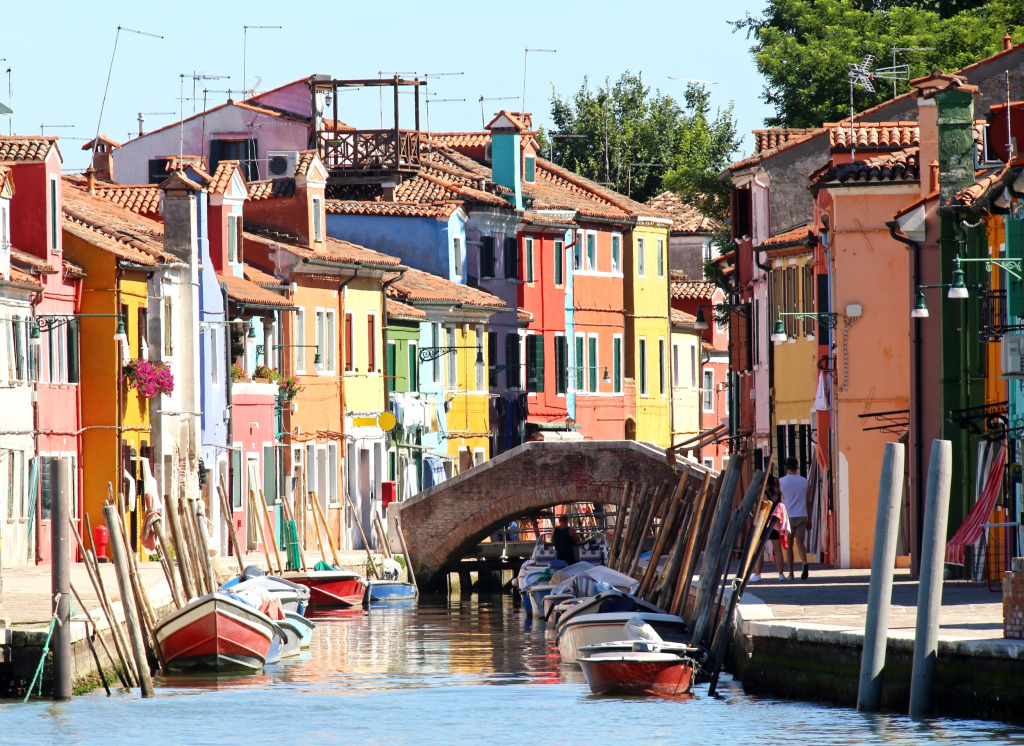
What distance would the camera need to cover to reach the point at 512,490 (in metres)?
46.9

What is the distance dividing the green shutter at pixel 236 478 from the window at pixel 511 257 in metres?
17.0

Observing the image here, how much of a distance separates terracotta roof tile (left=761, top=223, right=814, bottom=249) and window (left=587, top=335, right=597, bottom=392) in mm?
25215

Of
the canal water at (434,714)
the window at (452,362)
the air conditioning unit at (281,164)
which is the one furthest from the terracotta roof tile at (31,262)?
the window at (452,362)

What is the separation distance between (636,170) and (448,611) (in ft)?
132

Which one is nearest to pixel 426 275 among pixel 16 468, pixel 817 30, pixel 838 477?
pixel 817 30

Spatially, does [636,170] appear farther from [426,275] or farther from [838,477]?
[838,477]

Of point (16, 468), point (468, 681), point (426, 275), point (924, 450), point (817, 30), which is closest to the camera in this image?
point (468, 681)

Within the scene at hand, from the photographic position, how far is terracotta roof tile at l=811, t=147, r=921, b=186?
33812mm

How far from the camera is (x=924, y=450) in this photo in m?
31.4

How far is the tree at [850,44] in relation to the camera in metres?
48.6

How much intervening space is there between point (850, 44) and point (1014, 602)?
3084cm

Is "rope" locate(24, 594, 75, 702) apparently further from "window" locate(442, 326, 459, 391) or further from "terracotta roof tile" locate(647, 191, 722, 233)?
"terracotta roof tile" locate(647, 191, 722, 233)

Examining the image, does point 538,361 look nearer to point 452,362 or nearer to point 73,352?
point 452,362

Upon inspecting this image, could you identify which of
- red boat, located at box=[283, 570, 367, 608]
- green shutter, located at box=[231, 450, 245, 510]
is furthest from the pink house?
green shutter, located at box=[231, 450, 245, 510]
